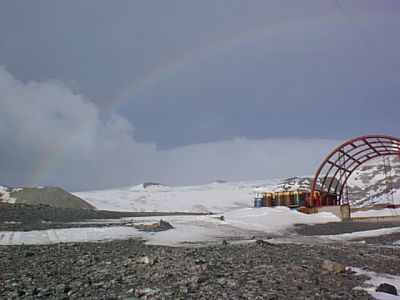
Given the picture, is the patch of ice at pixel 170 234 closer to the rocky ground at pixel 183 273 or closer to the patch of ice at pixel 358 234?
the patch of ice at pixel 358 234

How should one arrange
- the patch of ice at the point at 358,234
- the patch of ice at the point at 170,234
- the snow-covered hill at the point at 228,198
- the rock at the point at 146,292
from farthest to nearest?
the snow-covered hill at the point at 228,198
the patch of ice at the point at 358,234
the patch of ice at the point at 170,234
the rock at the point at 146,292

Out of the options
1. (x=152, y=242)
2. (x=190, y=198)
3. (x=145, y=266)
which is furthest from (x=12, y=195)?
(x=145, y=266)

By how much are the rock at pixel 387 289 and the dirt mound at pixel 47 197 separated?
5436cm

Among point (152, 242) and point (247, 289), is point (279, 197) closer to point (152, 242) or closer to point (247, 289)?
point (152, 242)

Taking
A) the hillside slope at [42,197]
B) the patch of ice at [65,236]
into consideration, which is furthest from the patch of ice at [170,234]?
the hillside slope at [42,197]

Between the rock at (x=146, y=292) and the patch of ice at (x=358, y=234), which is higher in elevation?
the patch of ice at (x=358, y=234)

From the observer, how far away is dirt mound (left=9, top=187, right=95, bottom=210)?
58969 millimetres

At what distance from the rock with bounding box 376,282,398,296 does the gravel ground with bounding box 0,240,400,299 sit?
0.42 metres

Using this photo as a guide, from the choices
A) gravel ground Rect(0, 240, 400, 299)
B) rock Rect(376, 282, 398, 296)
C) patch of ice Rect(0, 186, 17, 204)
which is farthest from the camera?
patch of ice Rect(0, 186, 17, 204)

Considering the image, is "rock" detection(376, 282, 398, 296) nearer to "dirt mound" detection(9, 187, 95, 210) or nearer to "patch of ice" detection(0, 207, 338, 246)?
"patch of ice" detection(0, 207, 338, 246)

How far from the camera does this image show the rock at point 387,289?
7.63 metres

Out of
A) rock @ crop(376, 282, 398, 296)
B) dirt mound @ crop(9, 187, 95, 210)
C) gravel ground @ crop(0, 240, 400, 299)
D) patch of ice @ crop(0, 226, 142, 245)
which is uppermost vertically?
dirt mound @ crop(9, 187, 95, 210)

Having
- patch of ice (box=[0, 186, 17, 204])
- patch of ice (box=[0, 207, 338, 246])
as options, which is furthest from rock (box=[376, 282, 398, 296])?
patch of ice (box=[0, 186, 17, 204])

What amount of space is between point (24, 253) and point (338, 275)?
27.4ft
